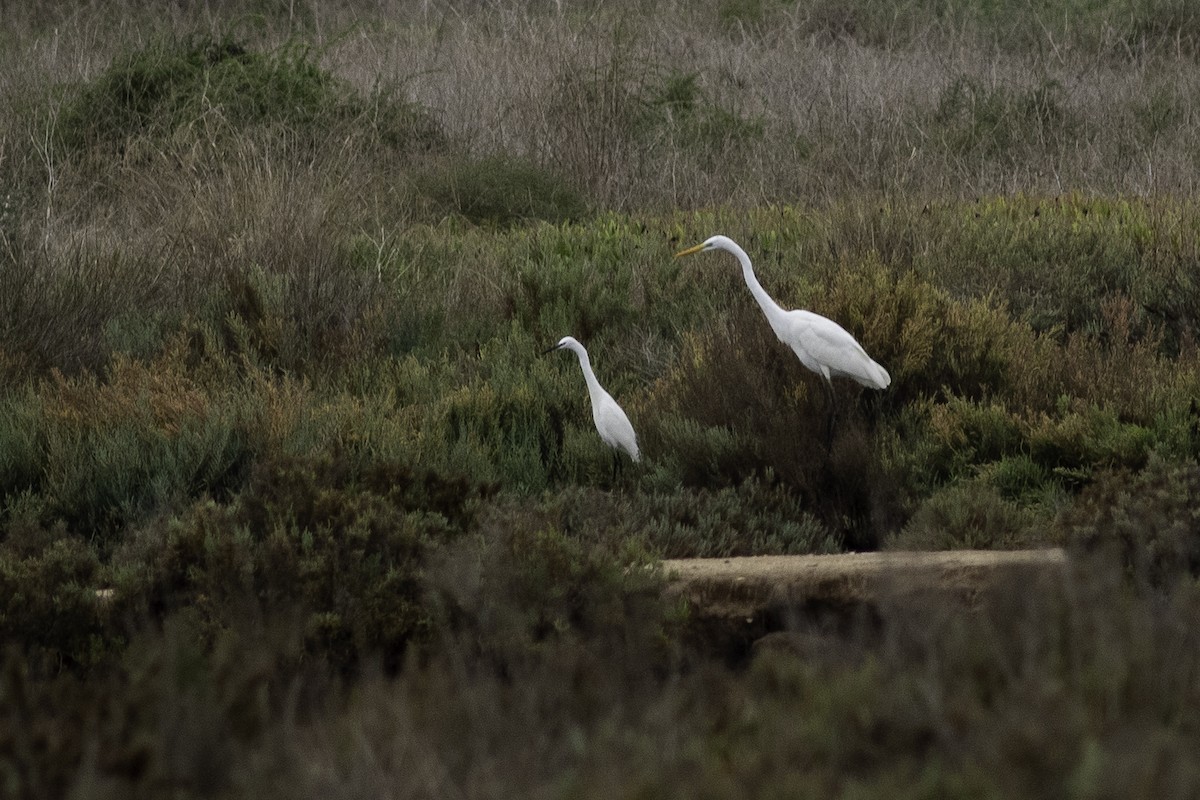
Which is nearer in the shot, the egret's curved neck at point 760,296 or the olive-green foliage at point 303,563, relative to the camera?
the olive-green foliage at point 303,563

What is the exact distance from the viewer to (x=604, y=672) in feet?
10.7

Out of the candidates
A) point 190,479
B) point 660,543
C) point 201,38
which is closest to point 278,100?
point 201,38

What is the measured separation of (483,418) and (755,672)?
4.92 m

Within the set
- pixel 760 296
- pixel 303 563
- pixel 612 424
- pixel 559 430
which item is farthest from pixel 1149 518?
pixel 559 430

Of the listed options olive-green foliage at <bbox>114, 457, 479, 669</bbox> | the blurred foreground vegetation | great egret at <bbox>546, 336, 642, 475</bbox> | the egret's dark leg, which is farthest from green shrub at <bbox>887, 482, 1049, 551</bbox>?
olive-green foliage at <bbox>114, 457, 479, 669</bbox>

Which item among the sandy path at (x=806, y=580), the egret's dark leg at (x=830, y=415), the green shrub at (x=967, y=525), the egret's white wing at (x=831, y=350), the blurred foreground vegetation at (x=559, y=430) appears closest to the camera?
the blurred foreground vegetation at (x=559, y=430)

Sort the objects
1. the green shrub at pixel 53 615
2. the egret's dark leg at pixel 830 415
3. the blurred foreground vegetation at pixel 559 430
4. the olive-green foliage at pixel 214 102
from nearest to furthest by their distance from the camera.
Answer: the blurred foreground vegetation at pixel 559 430 → the green shrub at pixel 53 615 → the egret's dark leg at pixel 830 415 → the olive-green foliage at pixel 214 102

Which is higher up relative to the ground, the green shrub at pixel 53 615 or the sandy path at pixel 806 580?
the sandy path at pixel 806 580

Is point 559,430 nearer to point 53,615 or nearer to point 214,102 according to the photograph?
point 53,615

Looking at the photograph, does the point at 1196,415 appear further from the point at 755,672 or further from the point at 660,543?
the point at 755,672

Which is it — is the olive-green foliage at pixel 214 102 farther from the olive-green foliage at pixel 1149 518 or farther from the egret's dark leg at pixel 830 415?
the olive-green foliage at pixel 1149 518

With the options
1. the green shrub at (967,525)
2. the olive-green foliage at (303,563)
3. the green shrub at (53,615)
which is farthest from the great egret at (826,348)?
the green shrub at (53,615)

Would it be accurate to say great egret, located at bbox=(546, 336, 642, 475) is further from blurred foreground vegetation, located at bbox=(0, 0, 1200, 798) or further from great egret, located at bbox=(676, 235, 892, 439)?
great egret, located at bbox=(676, 235, 892, 439)

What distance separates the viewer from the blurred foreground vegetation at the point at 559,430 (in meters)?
2.77
